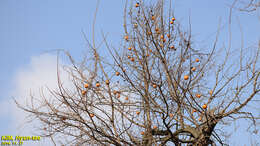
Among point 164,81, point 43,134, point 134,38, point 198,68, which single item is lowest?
point 43,134

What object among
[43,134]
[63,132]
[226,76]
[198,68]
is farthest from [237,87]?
[43,134]

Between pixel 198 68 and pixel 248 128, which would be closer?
pixel 248 128

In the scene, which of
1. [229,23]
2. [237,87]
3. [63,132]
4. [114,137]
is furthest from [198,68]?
[63,132]

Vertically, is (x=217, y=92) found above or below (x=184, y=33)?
below

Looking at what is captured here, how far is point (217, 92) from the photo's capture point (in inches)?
167

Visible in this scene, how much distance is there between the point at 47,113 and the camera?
3.78 meters

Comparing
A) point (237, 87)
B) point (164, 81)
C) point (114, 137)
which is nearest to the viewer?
point (114, 137)

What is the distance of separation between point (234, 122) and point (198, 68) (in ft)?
3.89

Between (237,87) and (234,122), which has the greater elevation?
(237,87)

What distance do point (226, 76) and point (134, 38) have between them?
150cm

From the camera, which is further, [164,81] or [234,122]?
[164,81]

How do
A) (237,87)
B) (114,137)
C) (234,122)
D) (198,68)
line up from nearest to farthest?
(114,137) < (234,122) < (237,87) < (198,68)

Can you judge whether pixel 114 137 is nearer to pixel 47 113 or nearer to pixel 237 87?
pixel 47 113

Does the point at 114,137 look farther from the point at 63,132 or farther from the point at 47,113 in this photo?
the point at 47,113
